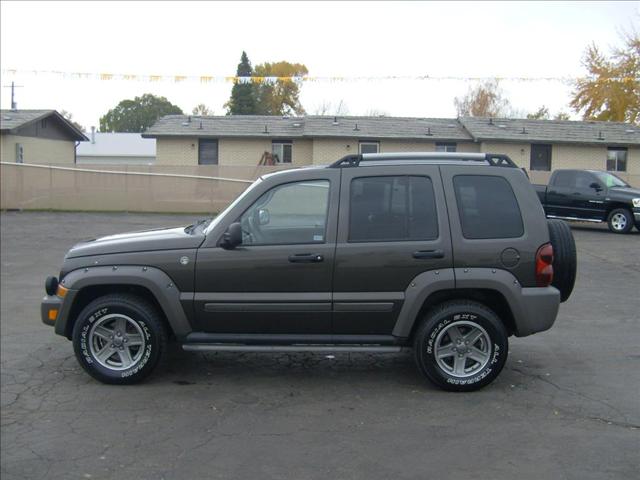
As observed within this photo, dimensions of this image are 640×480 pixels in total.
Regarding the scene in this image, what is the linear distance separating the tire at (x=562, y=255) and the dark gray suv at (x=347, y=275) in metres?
0.01

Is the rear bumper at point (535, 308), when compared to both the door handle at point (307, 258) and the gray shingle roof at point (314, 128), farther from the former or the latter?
the gray shingle roof at point (314, 128)

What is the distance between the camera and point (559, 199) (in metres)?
19.9

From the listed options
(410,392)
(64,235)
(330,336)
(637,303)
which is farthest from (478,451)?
(64,235)

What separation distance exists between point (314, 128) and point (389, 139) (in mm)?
3313

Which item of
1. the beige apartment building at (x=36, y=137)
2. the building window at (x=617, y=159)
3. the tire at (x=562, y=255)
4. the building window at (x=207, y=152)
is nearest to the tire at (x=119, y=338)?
the tire at (x=562, y=255)

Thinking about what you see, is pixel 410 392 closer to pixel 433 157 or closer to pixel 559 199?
pixel 433 157

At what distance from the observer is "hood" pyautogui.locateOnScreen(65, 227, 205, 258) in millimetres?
6059

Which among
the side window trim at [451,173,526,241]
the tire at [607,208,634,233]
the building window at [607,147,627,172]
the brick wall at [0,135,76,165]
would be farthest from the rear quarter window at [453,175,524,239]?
the building window at [607,147,627,172]

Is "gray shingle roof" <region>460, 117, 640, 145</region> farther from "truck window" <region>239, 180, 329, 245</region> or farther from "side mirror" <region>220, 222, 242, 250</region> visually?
"side mirror" <region>220, 222, 242, 250</region>

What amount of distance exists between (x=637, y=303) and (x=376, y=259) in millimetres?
4620

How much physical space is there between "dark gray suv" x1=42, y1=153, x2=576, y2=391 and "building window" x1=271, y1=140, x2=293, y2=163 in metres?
25.6

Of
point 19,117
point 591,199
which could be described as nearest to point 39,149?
point 19,117

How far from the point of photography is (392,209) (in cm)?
601

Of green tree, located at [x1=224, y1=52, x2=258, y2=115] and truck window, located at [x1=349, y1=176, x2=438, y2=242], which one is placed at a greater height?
green tree, located at [x1=224, y1=52, x2=258, y2=115]
